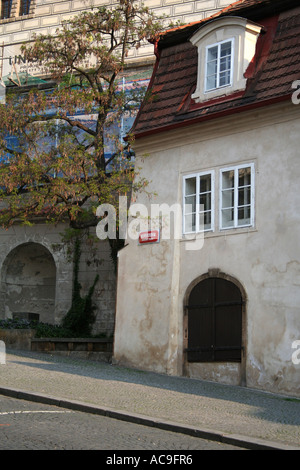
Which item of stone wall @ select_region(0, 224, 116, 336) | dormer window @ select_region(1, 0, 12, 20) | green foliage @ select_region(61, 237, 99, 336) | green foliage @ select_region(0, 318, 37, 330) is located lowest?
green foliage @ select_region(0, 318, 37, 330)

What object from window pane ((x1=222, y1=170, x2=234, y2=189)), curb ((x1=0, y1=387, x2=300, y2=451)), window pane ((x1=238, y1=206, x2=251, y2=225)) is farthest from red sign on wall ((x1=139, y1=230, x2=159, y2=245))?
curb ((x1=0, y1=387, x2=300, y2=451))

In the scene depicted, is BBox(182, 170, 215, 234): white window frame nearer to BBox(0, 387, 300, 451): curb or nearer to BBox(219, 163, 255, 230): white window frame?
BBox(219, 163, 255, 230): white window frame

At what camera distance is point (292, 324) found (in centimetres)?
1557

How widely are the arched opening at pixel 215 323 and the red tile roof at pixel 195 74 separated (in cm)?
395

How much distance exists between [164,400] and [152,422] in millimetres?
2441

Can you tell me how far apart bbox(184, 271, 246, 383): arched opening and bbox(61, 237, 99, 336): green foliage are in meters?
6.51

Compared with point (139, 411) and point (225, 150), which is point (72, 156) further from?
point (139, 411)

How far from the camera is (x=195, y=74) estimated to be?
1867cm

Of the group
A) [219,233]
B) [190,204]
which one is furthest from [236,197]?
[190,204]

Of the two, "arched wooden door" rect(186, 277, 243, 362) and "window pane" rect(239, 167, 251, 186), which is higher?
"window pane" rect(239, 167, 251, 186)

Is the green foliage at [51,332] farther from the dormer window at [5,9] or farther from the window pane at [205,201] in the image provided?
the dormer window at [5,9]

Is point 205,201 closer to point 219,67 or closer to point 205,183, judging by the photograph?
point 205,183

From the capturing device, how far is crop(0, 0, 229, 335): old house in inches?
945

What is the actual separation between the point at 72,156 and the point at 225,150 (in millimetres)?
4261
